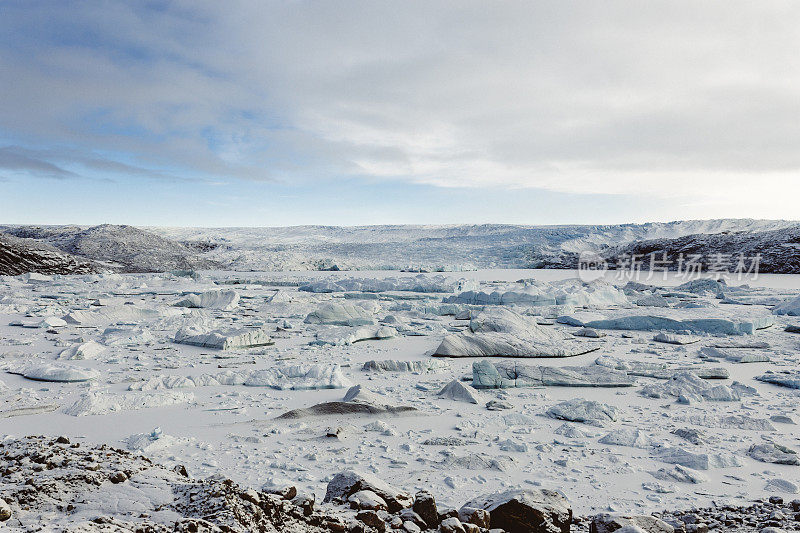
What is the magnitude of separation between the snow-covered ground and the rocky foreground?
0.70ft

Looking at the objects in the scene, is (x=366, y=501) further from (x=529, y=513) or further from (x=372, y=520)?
(x=529, y=513)

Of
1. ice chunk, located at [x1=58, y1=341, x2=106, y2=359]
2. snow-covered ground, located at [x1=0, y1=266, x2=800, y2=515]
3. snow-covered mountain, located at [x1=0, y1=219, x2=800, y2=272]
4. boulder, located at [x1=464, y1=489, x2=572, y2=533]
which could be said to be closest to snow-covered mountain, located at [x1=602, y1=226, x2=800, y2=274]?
snow-covered mountain, located at [x1=0, y1=219, x2=800, y2=272]

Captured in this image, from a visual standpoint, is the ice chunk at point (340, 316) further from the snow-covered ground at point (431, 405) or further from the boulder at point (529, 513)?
the boulder at point (529, 513)

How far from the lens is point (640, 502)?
206 cm

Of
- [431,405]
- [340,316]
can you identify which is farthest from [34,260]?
[431,405]

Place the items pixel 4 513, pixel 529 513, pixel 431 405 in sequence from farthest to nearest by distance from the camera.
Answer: pixel 431 405 < pixel 529 513 < pixel 4 513

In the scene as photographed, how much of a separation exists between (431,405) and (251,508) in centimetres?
193

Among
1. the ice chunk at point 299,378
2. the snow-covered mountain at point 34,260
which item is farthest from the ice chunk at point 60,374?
the snow-covered mountain at point 34,260

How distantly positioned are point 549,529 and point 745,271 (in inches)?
974

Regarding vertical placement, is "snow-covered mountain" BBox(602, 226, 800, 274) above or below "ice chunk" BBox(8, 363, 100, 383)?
above

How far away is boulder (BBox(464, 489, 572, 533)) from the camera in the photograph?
68.4 inches

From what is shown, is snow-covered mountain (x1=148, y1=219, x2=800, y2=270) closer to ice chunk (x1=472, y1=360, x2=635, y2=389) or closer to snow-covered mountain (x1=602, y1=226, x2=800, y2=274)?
snow-covered mountain (x1=602, y1=226, x2=800, y2=274)

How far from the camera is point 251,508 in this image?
5.40 ft

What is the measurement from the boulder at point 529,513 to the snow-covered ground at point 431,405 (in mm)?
276
